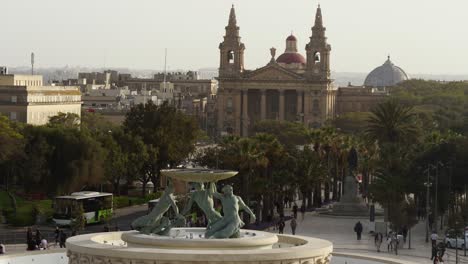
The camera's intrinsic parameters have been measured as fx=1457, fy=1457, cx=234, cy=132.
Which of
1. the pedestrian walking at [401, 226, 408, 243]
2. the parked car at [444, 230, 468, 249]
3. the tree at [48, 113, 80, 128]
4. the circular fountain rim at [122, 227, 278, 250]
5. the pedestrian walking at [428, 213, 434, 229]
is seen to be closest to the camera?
the circular fountain rim at [122, 227, 278, 250]

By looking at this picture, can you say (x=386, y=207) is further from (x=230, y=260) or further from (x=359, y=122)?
(x=359, y=122)

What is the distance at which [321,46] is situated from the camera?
196 m

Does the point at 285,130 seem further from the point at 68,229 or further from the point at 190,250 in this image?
the point at 190,250

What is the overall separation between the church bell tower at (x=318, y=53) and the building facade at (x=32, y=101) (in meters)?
58.2

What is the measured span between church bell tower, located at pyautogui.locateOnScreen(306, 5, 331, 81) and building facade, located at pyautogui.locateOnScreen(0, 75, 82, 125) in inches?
2290

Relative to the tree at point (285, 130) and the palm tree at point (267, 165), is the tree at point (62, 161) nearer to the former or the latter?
the palm tree at point (267, 165)

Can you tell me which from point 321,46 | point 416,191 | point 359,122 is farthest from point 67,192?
point 321,46

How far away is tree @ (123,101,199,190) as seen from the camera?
334 feet

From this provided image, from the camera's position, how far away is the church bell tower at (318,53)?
19512cm

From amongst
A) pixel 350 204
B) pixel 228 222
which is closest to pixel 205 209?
pixel 228 222

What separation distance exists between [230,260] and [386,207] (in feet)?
132

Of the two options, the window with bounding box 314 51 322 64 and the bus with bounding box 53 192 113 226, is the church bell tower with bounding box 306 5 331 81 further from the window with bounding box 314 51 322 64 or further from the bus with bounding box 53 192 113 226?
the bus with bounding box 53 192 113 226

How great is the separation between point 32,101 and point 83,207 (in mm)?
56602

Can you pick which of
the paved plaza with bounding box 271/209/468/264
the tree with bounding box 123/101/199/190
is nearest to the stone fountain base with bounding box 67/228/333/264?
the paved plaza with bounding box 271/209/468/264
